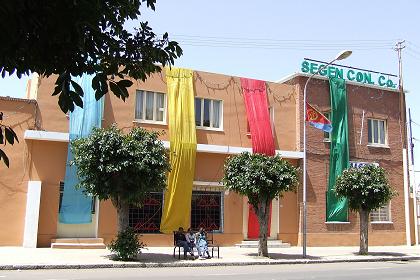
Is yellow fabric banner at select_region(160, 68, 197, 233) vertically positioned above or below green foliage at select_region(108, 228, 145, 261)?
above

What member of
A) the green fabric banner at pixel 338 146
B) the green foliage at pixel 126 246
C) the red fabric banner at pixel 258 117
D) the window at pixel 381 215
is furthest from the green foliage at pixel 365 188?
the green foliage at pixel 126 246

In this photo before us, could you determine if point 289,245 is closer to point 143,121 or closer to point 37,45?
point 143,121

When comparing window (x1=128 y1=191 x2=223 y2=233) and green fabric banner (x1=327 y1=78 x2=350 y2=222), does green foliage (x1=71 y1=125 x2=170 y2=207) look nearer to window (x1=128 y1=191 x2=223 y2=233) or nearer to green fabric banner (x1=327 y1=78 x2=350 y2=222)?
window (x1=128 y1=191 x2=223 y2=233)

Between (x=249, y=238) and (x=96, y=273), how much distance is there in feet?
37.8

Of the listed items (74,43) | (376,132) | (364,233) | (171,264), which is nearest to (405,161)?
(376,132)

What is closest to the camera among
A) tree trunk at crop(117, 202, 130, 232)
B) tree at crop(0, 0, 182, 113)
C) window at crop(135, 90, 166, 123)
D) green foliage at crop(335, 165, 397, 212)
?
tree at crop(0, 0, 182, 113)

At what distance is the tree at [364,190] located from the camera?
2278 cm

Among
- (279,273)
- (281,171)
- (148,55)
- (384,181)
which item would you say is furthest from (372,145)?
(148,55)

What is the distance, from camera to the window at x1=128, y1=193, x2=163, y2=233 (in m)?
22.8

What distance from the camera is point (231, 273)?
51.7 feet

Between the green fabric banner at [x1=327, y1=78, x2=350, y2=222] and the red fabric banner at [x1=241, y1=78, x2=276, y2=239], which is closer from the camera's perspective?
the red fabric banner at [x1=241, y1=78, x2=276, y2=239]

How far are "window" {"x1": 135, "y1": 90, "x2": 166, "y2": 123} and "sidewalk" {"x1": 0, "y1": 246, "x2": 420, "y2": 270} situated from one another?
6.07m

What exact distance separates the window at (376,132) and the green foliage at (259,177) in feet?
35.8

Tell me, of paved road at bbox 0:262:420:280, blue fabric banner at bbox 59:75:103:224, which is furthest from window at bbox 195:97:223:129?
paved road at bbox 0:262:420:280
